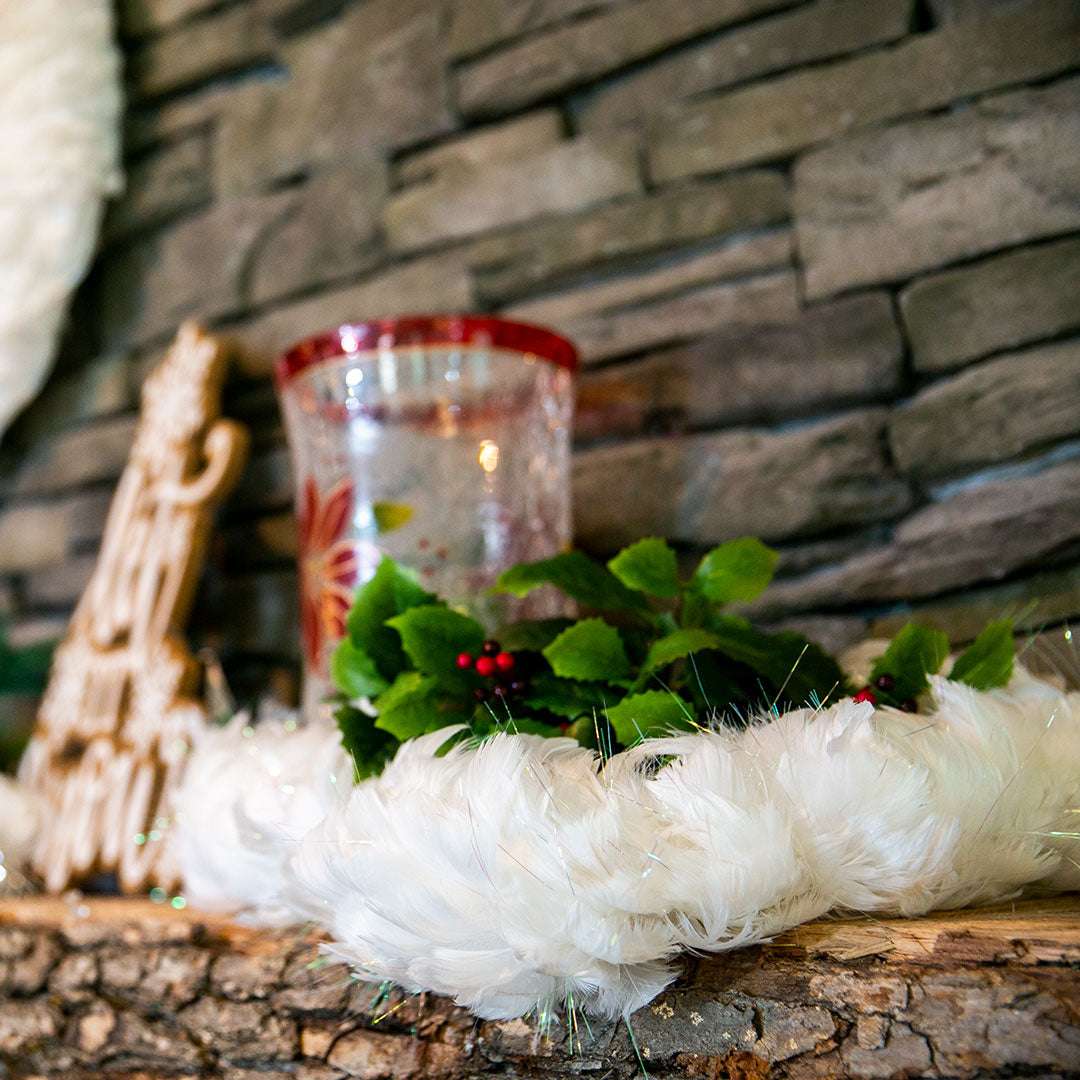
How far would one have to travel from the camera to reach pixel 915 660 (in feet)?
Answer: 1.87

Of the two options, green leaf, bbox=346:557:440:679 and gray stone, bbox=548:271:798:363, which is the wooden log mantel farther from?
gray stone, bbox=548:271:798:363

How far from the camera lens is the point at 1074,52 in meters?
0.76

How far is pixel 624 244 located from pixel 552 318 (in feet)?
0.34

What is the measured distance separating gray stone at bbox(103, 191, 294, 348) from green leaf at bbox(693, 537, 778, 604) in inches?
32.0

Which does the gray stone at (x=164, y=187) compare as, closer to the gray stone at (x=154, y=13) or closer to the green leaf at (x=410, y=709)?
the gray stone at (x=154, y=13)

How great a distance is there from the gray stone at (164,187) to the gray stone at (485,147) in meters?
0.31

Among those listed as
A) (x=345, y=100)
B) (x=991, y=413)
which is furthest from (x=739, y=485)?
(x=345, y=100)

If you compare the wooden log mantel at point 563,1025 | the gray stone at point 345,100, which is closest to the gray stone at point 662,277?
the gray stone at point 345,100

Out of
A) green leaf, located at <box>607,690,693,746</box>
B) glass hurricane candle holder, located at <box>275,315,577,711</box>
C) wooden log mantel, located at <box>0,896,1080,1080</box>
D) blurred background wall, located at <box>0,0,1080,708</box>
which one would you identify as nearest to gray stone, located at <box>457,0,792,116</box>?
blurred background wall, located at <box>0,0,1080,708</box>

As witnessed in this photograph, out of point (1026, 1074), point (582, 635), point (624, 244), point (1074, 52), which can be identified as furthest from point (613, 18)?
point (1026, 1074)

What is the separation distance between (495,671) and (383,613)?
0.09 metres

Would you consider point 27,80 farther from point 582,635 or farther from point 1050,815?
point 1050,815

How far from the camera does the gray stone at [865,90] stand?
0.78 meters

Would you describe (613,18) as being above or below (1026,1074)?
above
